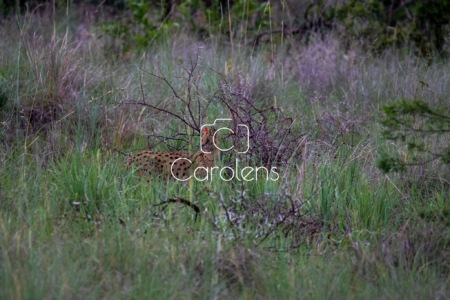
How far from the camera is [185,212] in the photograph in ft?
11.8

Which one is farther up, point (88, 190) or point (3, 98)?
point (3, 98)

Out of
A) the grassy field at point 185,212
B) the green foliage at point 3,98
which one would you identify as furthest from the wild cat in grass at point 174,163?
the green foliage at point 3,98

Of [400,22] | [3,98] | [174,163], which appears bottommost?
[174,163]

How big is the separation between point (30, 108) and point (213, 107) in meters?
2.01

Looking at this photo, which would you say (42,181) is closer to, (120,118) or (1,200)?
(1,200)

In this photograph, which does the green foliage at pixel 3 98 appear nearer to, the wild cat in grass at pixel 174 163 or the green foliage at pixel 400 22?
the wild cat in grass at pixel 174 163

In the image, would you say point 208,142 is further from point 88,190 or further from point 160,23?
point 160,23

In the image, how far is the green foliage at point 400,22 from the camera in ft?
28.6

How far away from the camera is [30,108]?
5.26m

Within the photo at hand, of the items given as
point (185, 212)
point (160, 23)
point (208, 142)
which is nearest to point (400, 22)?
point (160, 23)

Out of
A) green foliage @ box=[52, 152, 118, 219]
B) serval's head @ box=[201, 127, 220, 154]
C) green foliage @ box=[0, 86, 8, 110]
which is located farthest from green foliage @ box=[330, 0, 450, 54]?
green foliage @ box=[52, 152, 118, 219]

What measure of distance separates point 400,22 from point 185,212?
720cm

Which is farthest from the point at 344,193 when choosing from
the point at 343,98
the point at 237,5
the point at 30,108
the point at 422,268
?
the point at 237,5

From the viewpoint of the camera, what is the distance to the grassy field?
9.14 ft
